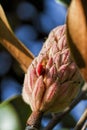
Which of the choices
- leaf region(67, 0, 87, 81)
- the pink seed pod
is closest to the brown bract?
the pink seed pod

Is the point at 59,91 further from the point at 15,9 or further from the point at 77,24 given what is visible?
the point at 15,9

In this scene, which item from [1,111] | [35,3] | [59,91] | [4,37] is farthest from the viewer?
[35,3]

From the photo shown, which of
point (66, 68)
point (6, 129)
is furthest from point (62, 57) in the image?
point (6, 129)

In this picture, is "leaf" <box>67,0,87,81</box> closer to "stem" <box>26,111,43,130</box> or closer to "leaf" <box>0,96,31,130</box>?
"stem" <box>26,111,43,130</box>

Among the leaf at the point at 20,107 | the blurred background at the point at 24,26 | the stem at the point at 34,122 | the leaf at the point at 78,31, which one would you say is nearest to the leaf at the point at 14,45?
the leaf at the point at 20,107

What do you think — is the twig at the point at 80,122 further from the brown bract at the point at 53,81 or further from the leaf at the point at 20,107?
the leaf at the point at 20,107

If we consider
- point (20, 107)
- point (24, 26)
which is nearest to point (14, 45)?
point (20, 107)

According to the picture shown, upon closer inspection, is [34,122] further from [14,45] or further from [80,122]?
[14,45]
